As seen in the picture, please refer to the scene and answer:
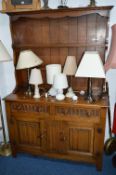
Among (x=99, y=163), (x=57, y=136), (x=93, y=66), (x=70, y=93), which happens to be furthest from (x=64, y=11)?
(x=99, y=163)

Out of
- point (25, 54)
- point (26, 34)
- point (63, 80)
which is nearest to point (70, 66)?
point (63, 80)

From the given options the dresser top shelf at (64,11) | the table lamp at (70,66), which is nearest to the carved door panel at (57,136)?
the table lamp at (70,66)

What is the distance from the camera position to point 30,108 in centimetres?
200

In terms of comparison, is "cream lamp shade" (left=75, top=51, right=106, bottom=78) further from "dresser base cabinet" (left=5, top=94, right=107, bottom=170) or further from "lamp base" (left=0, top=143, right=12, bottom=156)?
"lamp base" (left=0, top=143, right=12, bottom=156)

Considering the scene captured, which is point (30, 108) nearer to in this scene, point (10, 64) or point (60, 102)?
point (60, 102)

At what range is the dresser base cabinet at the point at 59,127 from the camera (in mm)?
1860

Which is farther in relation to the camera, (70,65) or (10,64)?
(10,64)

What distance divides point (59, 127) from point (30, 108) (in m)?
0.39

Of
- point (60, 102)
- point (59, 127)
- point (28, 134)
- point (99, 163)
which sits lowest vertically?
point (99, 163)

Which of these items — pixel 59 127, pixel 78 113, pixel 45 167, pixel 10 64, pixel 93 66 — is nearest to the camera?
pixel 93 66

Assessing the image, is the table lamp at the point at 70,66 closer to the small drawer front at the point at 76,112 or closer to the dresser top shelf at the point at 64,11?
the small drawer front at the point at 76,112

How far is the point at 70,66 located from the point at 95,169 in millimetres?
1251

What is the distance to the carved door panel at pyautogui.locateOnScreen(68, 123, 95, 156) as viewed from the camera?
1.92 m

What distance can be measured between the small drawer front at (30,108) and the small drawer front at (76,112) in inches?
5.0
